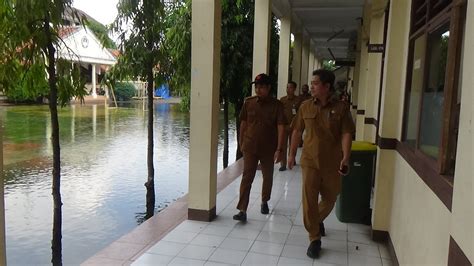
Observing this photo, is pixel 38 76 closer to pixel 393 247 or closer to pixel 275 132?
pixel 275 132

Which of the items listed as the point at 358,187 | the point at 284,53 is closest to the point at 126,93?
the point at 284,53

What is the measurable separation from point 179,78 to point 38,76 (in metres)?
3.54

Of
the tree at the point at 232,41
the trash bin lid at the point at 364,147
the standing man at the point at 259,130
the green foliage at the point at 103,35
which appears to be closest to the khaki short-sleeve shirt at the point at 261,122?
the standing man at the point at 259,130

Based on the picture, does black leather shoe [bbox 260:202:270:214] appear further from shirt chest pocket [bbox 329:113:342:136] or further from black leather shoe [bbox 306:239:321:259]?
shirt chest pocket [bbox 329:113:342:136]

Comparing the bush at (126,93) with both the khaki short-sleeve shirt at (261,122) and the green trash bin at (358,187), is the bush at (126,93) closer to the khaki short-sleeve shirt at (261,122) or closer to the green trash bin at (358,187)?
the khaki short-sleeve shirt at (261,122)

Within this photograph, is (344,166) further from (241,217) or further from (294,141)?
(241,217)

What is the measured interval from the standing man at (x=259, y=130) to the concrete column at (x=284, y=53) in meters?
5.83

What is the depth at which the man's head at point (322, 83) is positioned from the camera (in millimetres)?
3826

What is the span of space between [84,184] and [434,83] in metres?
7.23

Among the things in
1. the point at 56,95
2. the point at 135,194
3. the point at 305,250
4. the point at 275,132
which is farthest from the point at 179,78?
the point at 305,250

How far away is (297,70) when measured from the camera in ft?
45.3

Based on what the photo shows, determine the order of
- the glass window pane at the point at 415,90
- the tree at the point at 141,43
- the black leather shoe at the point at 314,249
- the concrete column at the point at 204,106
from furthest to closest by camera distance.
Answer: the tree at the point at 141,43 < the concrete column at the point at 204,106 < the black leather shoe at the point at 314,249 < the glass window pane at the point at 415,90

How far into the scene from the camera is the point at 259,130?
15.8 feet

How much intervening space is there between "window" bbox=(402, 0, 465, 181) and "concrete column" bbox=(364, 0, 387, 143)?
8.98ft
